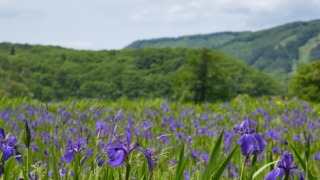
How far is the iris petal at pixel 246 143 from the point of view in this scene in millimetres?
2180

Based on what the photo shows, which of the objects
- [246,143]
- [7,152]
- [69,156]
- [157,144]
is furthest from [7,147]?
[157,144]

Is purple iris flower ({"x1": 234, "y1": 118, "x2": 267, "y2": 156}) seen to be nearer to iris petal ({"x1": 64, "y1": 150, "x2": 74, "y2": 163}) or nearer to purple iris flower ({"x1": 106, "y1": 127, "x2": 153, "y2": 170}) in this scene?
purple iris flower ({"x1": 106, "y1": 127, "x2": 153, "y2": 170})

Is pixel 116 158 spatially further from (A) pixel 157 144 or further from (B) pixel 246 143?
(A) pixel 157 144

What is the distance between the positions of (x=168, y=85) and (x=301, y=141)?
17838 cm

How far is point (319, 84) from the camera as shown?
5947 cm

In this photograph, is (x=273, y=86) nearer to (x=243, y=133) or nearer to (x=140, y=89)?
(x=140, y=89)

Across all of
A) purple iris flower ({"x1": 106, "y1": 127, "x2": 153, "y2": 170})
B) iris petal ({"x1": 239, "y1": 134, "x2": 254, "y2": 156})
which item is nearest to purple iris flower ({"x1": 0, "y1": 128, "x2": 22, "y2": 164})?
purple iris flower ({"x1": 106, "y1": 127, "x2": 153, "y2": 170})

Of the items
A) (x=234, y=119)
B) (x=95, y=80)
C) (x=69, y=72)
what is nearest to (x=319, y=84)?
(x=234, y=119)

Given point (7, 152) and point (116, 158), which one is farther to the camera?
point (7, 152)

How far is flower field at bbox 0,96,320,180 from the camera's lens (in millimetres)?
2245

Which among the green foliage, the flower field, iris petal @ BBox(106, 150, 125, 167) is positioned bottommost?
the green foliage

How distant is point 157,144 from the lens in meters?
5.82

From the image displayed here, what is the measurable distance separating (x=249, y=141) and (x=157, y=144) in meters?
3.68

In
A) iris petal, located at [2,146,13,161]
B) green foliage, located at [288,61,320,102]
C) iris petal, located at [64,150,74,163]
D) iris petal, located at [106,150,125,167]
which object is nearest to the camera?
iris petal, located at [106,150,125,167]
